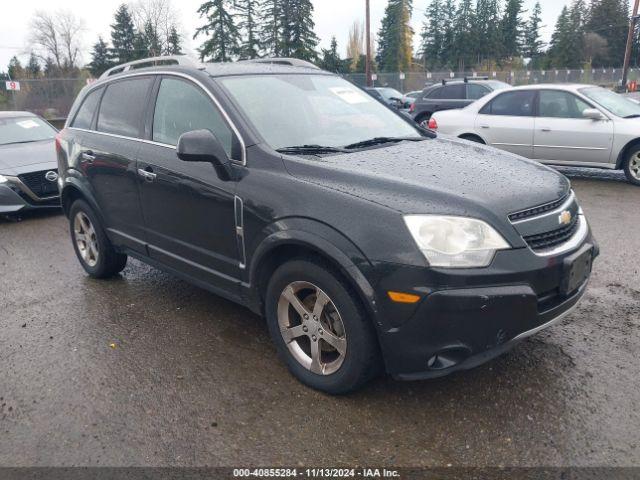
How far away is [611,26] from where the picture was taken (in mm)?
73375

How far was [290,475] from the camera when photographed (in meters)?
2.51

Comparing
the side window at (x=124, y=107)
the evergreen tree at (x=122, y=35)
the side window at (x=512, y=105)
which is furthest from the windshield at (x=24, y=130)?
the evergreen tree at (x=122, y=35)

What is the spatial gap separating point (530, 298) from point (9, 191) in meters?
7.09

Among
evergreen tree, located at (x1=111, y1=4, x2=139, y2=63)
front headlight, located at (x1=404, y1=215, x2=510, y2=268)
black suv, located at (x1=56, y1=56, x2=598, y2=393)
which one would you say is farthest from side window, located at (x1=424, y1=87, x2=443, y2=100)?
evergreen tree, located at (x1=111, y1=4, x2=139, y2=63)

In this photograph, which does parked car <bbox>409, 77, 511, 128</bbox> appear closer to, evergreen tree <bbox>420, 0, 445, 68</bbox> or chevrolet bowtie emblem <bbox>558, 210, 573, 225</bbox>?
chevrolet bowtie emblem <bbox>558, 210, 573, 225</bbox>

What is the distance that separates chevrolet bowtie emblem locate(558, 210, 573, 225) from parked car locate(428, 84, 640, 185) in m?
6.14

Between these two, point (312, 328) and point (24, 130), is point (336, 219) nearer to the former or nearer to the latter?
point (312, 328)

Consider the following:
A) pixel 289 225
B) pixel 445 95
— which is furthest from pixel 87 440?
pixel 445 95

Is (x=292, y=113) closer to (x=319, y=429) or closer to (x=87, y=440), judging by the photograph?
(x=319, y=429)

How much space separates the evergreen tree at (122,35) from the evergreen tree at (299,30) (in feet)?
63.9

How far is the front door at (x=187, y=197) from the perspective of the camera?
3.47 m

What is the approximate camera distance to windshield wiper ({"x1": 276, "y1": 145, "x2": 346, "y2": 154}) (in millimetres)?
3330

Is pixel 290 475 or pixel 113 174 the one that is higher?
pixel 113 174

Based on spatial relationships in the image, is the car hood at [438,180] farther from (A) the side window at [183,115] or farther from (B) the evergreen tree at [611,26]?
(B) the evergreen tree at [611,26]
